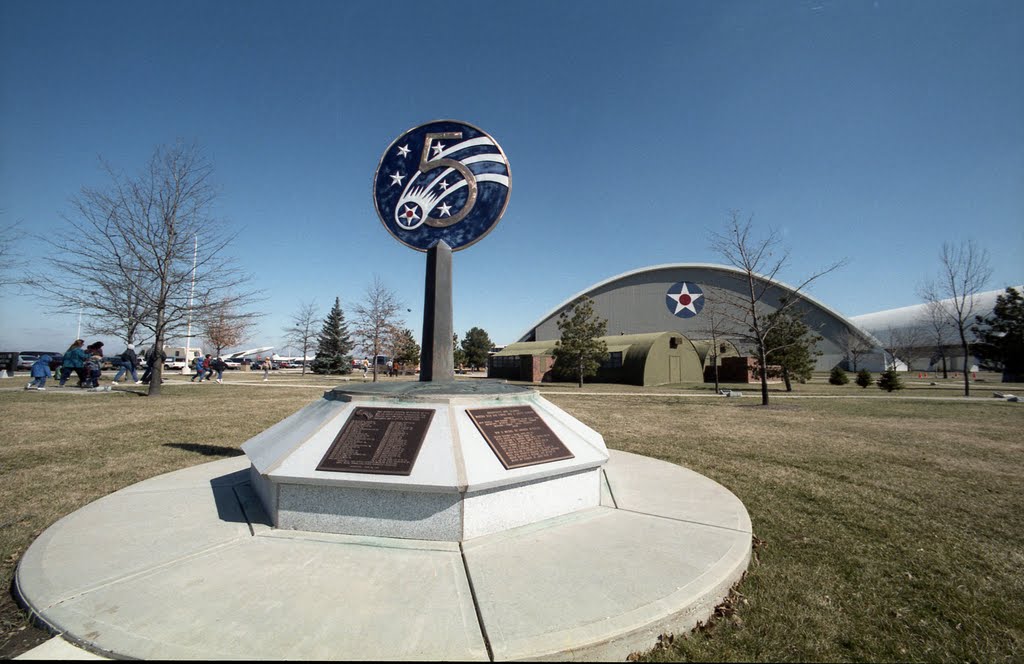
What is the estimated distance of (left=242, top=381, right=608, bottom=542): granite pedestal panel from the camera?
143 inches

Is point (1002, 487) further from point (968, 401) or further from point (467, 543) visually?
point (968, 401)

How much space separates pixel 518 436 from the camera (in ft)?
14.2

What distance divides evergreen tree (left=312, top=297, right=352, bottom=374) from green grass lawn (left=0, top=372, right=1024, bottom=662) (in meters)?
36.7

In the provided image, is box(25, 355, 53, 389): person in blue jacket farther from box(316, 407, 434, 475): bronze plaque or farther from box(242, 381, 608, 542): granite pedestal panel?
box(316, 407, 434, 475): bronze plaque

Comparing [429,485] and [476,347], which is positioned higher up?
[476,347]

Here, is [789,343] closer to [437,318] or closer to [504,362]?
[504,362]

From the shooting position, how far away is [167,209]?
17328 mm

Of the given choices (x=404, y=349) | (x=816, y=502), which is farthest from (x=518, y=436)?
(x=404, y=349)

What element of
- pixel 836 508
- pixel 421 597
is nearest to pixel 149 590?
pixel 421 597

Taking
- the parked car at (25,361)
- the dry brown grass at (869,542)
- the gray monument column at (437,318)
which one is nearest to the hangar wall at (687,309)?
the dry brown grass at (869,542)

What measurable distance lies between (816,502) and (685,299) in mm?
44507

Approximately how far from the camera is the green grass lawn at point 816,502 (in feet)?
9.07

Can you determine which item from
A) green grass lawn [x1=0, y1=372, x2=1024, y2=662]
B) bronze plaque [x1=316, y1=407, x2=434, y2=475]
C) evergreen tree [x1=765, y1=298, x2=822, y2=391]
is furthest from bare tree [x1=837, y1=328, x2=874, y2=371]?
bronze plaque [x1=316, y1=407, x2=434, y2=475]

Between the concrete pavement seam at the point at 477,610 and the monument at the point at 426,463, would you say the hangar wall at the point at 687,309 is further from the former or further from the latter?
the concrete pavement seam at the point at 477,610
